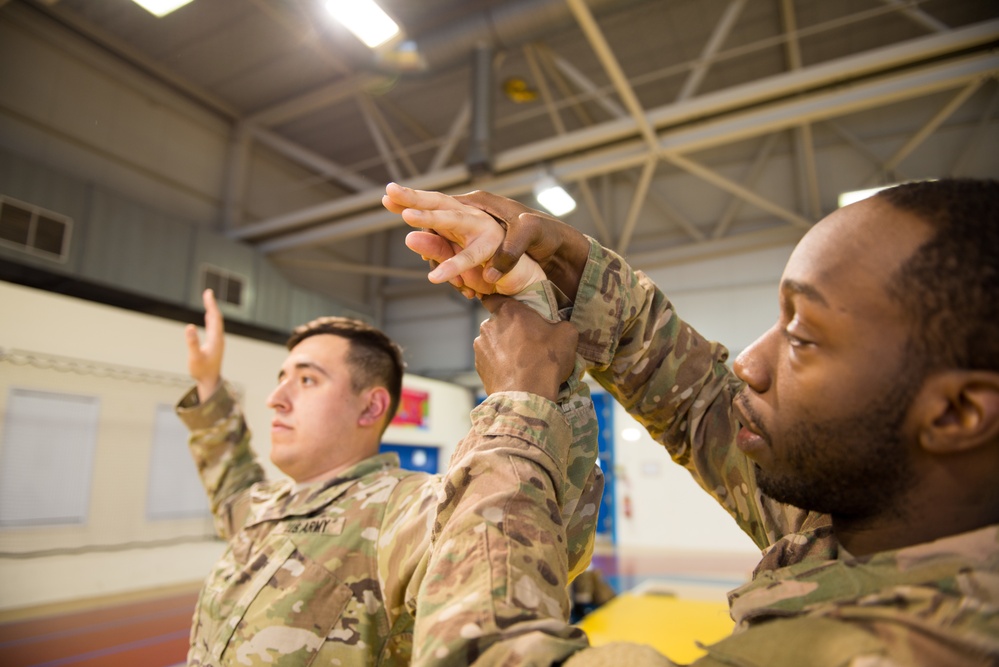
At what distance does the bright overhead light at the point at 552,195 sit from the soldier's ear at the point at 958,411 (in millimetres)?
5732

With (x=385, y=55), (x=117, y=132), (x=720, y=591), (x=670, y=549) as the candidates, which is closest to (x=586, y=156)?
(x=385, y=55)

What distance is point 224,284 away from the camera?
7.70 metres

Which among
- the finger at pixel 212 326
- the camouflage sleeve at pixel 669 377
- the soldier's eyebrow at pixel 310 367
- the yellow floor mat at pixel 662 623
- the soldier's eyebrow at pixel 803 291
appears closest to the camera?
the soldier's eyebrow at pixel 803 291

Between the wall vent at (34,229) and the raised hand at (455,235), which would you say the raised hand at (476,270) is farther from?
the wall vent at (34,229)

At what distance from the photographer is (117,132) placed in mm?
7289

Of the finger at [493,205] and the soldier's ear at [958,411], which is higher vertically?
the finger at [493,205]

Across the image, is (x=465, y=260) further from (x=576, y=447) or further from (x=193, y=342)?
(x=193, y=342)

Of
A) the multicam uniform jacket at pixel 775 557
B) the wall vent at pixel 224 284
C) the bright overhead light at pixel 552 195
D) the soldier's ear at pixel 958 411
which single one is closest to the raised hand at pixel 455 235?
the multicam uniform jacket at pixel 775 557

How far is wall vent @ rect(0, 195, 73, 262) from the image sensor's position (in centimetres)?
557

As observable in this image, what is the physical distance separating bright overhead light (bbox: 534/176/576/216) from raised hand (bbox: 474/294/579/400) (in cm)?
550

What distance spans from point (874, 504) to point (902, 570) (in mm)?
114

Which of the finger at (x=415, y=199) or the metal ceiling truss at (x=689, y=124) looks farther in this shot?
the metal ceiling truss at (x=689, y=124)

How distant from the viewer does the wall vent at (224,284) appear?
747 centimetres

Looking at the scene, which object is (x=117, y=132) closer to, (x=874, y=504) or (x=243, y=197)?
(x=243, y=197)
